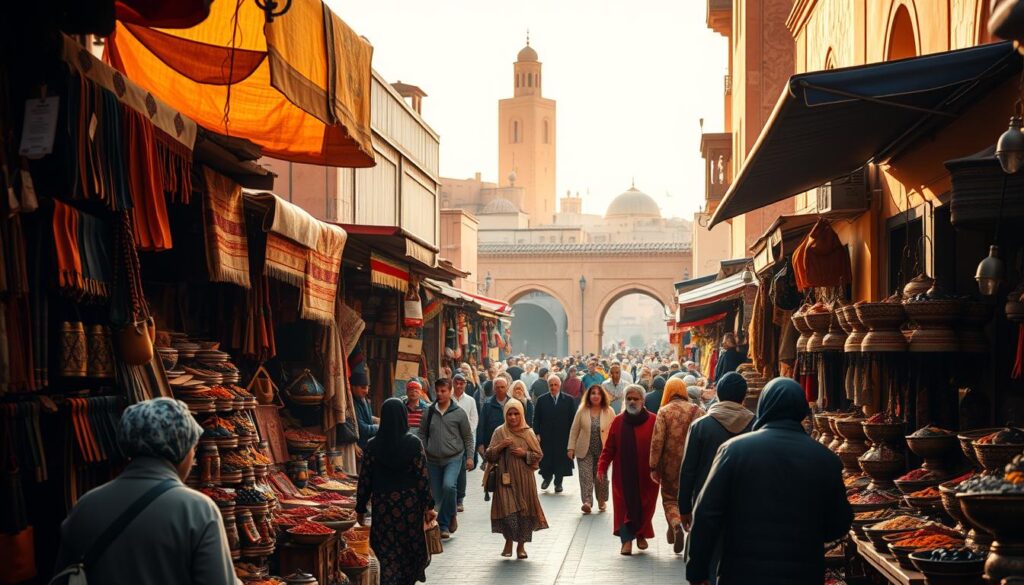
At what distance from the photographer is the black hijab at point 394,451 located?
8008 millimetres

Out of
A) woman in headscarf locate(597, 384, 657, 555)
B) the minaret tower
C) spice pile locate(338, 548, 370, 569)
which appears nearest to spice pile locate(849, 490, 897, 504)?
spice pile locate(338, 548, 370, 569)

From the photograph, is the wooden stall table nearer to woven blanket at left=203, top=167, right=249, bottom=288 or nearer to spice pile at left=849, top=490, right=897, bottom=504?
spice pile at left=849, top=490, right=897, bottom=504

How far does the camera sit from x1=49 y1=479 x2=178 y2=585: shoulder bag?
368 cm

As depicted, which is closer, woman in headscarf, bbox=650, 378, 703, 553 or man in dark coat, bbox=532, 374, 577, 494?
woman in headscarf, bbox=650, 378, 703, 553

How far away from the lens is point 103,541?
3752 mm

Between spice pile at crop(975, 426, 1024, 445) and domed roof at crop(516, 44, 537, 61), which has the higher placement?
domed roof at crop(516, 44, 537, 61)

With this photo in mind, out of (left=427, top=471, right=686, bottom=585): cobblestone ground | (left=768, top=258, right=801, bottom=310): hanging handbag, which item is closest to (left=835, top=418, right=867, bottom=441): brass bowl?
(left=427, top=471, right=686, bottom=585): cobblestone ground

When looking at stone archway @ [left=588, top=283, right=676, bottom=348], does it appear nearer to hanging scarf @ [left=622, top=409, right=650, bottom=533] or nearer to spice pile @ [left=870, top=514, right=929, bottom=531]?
hanging scarf @ [left=622, top=409, right=650, bottom=533]

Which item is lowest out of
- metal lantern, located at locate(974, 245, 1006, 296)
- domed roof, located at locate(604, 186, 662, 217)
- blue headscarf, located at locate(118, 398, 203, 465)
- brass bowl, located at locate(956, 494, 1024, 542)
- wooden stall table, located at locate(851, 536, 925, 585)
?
wooden stall table, located at locate(851, 536, 925, 585)

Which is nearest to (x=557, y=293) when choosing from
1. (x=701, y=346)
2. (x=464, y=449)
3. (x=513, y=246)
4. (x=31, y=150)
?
(x=513, y=246)

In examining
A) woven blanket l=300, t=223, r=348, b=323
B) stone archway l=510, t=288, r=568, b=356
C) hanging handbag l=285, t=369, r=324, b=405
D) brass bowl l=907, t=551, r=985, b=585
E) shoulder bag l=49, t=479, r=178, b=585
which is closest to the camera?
shoulder bag l=49, t=479, r=178, b=585

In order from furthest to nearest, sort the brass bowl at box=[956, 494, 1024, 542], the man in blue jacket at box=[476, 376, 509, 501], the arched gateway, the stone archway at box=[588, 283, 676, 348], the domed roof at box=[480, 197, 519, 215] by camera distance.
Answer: the domed roof at box=[480, 197, 519, 215], the arched gateway, the stone archway at box=[588, 283, 676, 348], the man in blue jacket at box=[476, 376, 509, 501], the brass bowl at box=[956, 494, 1024, 542]

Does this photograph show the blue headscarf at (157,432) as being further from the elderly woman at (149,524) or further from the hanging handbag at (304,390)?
the hanging handbag at (304,390)

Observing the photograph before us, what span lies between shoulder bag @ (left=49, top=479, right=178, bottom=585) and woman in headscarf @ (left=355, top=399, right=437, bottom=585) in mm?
4214
